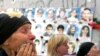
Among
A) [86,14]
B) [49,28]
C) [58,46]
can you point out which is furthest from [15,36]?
[49,28]

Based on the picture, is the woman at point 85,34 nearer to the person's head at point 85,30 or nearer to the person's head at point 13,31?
the person's head at point 85,30

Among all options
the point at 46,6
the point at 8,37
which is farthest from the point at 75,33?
the point at 8,37

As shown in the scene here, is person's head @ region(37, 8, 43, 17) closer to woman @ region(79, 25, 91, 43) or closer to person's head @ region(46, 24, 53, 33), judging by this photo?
person's head @ region(46, 24, 53, 33)

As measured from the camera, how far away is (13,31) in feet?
4.55

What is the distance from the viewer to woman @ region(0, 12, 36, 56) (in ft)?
4.46

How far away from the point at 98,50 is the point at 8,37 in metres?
1.43

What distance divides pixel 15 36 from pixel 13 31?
1.1 inches

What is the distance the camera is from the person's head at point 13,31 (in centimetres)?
136

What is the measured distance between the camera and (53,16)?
3678 millimetres

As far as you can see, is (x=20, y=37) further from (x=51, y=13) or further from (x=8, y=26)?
(x=51, y=13)

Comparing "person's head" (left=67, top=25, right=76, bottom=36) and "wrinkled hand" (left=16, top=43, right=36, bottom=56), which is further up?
"wrinkled hand" (left=16, top=43, right=36, bottom=56)

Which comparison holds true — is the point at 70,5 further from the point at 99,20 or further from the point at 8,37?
the point at 8,37

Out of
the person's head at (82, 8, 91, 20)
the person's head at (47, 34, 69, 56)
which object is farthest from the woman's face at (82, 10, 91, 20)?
the person's head at (47, 34, 69, 56)

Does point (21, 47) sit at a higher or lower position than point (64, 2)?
higher
